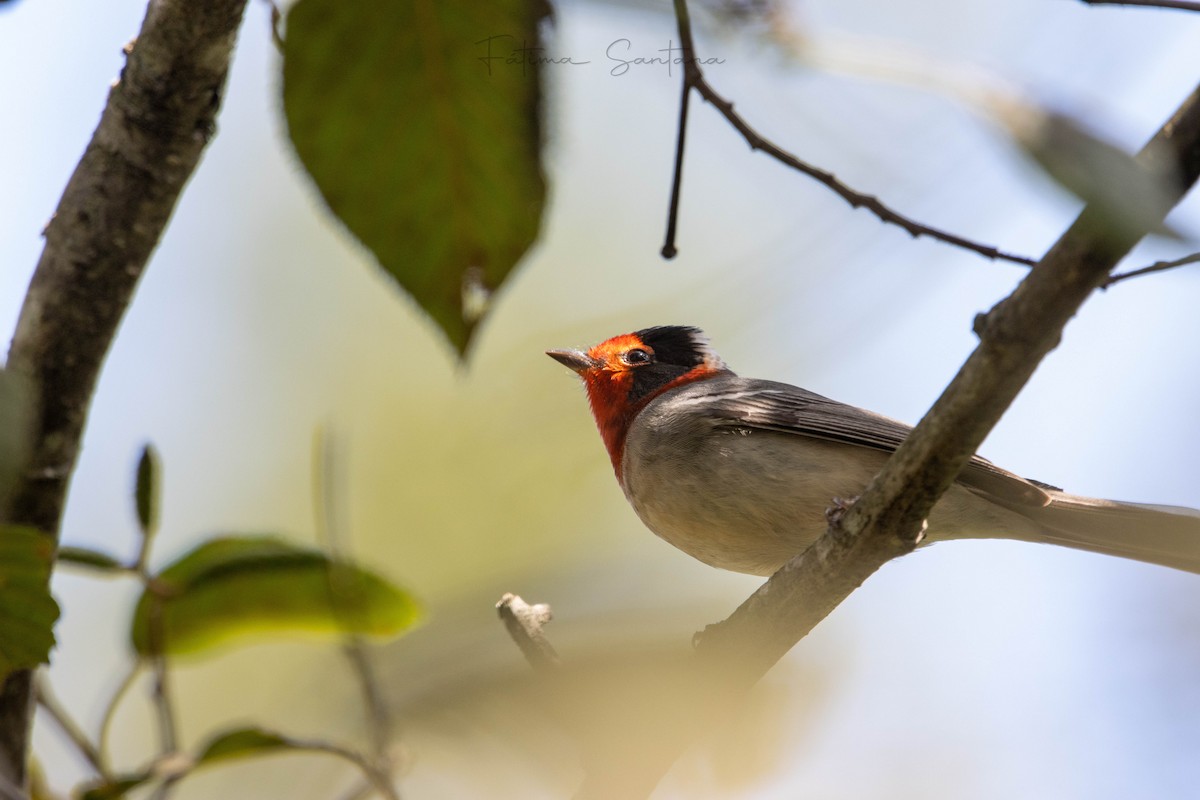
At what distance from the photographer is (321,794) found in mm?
2875

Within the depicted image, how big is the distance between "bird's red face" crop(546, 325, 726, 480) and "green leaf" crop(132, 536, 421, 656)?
1952 mm

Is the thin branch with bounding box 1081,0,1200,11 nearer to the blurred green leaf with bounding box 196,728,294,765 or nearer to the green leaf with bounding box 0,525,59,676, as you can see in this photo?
the green leaf with bounding box 0,525,59,676

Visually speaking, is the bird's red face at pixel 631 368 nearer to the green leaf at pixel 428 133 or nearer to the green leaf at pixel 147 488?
the green leaf at pixel 147 488

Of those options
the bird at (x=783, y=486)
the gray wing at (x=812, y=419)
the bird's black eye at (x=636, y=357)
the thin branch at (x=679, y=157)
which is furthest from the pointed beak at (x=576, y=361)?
the thin branch at (x=679, y=157)

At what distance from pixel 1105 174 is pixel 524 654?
6.51ft

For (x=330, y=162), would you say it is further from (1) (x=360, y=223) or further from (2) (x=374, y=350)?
(2) (x=374, y=350)

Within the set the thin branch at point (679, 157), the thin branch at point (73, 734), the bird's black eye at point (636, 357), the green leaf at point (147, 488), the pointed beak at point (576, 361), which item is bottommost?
the thin branch at point (73, 734)

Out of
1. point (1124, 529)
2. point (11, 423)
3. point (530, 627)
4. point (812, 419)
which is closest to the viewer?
point (11, 423)

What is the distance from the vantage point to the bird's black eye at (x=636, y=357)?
16.5ft

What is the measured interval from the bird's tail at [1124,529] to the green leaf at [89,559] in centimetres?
276

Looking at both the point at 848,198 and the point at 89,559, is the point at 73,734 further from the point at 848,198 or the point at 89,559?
the point at 848,198

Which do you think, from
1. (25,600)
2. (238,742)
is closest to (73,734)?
(238,742)

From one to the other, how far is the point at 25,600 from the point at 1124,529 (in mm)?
3037

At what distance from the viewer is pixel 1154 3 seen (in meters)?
1.69
